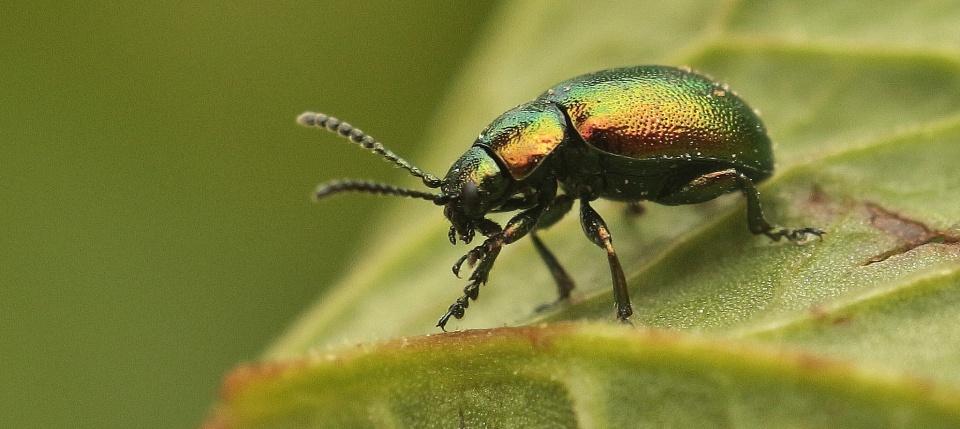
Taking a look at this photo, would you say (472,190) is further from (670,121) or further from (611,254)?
(670,121)

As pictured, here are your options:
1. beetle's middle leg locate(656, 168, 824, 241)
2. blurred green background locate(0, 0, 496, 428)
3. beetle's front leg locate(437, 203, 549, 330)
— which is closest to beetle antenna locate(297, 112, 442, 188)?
beetle's front leg locate(437, 203, 549, 330)

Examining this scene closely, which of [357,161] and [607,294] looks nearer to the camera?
[607,294]

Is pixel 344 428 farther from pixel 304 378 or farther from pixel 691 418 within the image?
pixel 691 418

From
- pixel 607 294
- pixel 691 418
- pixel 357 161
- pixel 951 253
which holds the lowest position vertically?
pixel 951 253

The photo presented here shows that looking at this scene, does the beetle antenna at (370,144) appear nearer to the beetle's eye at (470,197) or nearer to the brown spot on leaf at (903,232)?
the beetle's eye at (470,197)

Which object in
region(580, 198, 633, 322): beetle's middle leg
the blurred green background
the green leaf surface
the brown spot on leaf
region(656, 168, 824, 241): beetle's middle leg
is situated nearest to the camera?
the green leaf surface

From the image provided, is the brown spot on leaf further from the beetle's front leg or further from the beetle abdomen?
the beetle's front leg

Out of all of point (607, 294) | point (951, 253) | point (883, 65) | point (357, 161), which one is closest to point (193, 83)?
point (357, 161)
